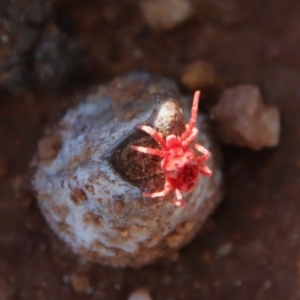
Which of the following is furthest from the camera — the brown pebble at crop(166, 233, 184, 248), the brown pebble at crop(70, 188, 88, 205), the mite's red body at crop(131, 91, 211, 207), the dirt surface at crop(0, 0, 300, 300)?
the dirt surface at crop(0, 0, 300, 300)

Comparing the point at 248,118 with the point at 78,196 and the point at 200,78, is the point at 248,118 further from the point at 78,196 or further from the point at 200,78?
the point at 78,196

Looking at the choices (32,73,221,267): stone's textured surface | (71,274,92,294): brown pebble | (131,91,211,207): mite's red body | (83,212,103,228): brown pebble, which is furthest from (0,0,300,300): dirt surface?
(131,91,211,207): mite's red body

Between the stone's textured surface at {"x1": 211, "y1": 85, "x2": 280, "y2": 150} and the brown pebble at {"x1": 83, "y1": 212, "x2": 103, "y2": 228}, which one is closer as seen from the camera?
the brown pebble at {"x1": 83, "y1": 212, "x2": 103, "y2": 228}

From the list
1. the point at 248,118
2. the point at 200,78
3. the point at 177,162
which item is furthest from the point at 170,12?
the point at 177,162

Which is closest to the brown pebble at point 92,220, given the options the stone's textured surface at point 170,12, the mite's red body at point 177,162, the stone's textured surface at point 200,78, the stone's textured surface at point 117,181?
the stone's textured surface at point 117,181

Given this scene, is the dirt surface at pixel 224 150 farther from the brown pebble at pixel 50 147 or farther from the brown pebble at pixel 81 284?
the brown pebble at pixel 50 147

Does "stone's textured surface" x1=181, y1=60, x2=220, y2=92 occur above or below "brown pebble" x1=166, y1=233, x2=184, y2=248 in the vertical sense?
above

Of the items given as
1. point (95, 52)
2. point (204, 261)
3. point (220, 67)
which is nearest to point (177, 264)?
Result: point (204, 261)

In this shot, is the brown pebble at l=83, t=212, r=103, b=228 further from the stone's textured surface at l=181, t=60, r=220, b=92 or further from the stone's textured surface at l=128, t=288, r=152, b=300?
the stone's textured surface at l=181, t=60, r=220, b=92
